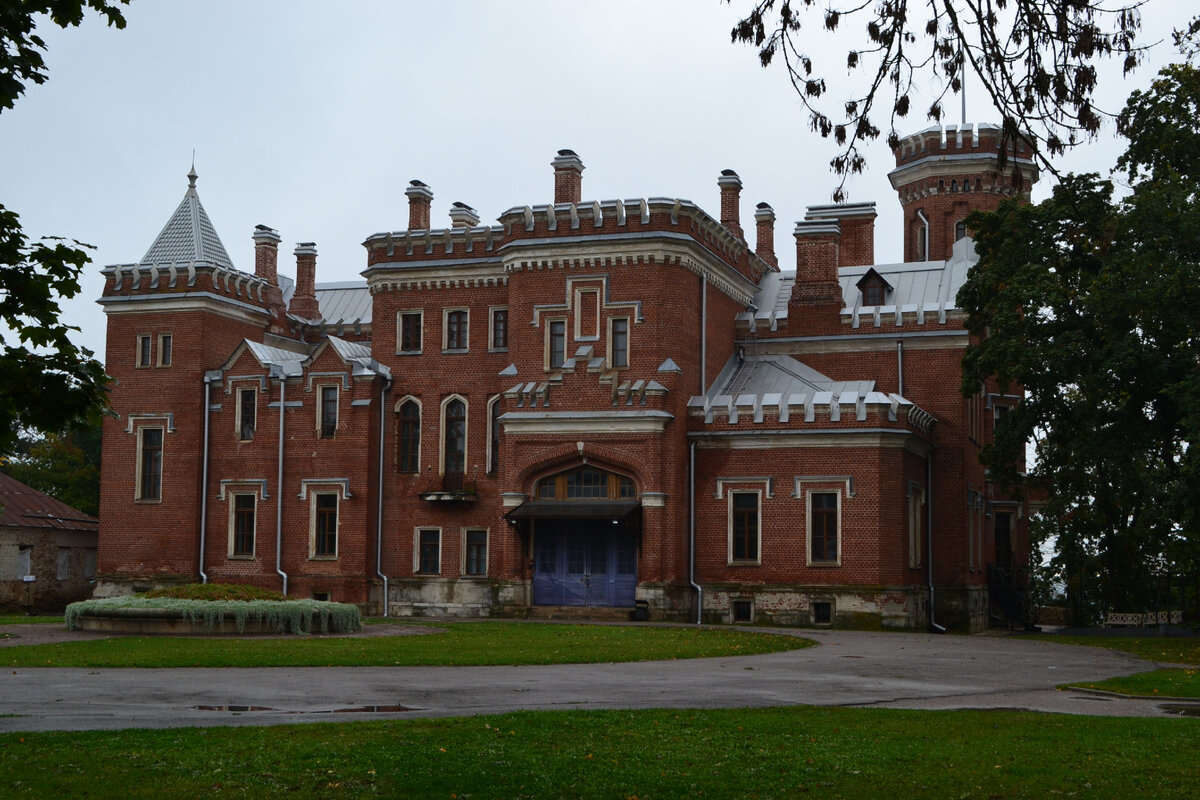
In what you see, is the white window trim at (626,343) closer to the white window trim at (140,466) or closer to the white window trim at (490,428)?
the white window trim at (490,428)

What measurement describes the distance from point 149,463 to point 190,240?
6.85 meters

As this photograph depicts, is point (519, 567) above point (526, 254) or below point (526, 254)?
below

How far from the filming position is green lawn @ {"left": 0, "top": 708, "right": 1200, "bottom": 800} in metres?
9.79

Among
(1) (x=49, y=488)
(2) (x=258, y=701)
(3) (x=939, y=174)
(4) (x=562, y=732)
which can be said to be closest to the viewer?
(4) (x=562, y=732)

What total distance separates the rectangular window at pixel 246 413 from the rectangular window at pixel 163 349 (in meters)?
2.58

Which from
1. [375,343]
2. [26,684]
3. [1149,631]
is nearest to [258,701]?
[26,684]

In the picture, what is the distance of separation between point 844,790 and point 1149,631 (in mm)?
30411

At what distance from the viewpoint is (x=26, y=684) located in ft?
53.1

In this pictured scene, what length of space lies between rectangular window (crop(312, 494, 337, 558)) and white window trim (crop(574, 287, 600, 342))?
28.2 ft

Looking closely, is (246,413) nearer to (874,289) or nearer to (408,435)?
(408,435)

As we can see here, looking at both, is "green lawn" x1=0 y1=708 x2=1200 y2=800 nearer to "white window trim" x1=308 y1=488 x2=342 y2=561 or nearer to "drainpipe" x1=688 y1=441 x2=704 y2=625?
"drainpipe" x1=688 y1=441 x2=704 y2=625

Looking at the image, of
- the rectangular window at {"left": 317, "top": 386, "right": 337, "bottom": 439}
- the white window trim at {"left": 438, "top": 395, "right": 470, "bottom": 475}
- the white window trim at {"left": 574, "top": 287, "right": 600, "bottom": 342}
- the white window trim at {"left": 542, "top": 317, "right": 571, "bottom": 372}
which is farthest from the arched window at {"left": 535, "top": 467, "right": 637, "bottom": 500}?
the rectangular window at {"left": 317, "top": 386, "right": 337, "bottom": 439}

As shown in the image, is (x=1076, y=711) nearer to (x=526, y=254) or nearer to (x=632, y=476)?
(x=632, y=476)

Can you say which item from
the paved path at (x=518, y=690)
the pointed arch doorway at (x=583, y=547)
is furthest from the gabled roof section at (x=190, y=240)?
the paved path at (x=518, y=690)
